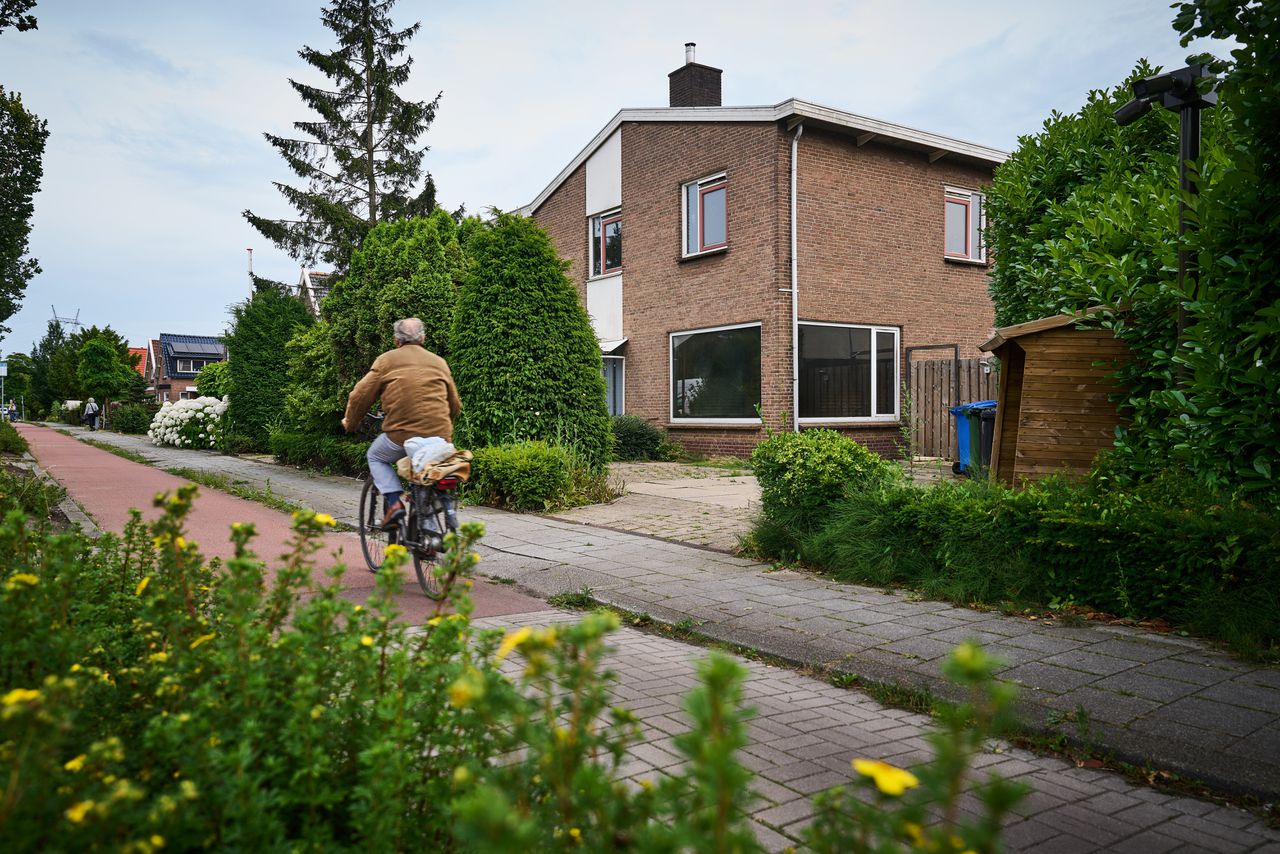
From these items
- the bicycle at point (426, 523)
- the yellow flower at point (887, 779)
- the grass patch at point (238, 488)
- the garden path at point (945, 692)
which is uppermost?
the yellow flower at point (887, 779)

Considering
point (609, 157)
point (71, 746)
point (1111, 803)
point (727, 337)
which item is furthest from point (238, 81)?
point (609, 157)

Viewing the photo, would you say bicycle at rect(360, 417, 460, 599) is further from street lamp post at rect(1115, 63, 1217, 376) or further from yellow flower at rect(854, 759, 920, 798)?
street lamp post at rect(1115, 63, 1217, 376)

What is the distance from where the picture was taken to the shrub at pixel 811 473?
23.0 feet

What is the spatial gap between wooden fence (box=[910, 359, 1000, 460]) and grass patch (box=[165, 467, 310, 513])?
11277 mm

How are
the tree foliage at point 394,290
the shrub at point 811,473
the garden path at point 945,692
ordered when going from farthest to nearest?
the tree foliage at point 394,290
the shrub at point 811,473
the garden path at point 945,692

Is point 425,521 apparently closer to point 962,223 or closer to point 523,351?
point 523,351

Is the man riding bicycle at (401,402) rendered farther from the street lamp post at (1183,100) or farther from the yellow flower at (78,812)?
the street lamp post at (1183,100)

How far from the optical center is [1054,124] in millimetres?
8977

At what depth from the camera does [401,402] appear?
6.53 metres

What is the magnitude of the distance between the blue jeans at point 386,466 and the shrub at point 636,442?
1140 centimetres

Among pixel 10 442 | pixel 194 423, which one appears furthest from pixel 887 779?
pixel 194 423

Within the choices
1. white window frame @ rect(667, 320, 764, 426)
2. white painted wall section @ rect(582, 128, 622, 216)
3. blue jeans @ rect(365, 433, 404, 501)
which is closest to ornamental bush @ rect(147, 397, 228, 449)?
white painted wall section @ rect(582, 128, 622, 216)

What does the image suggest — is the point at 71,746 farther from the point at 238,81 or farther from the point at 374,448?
the point at 238,81

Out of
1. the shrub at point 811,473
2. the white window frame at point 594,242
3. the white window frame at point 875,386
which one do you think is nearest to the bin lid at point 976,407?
the white window frame at point 875,386
